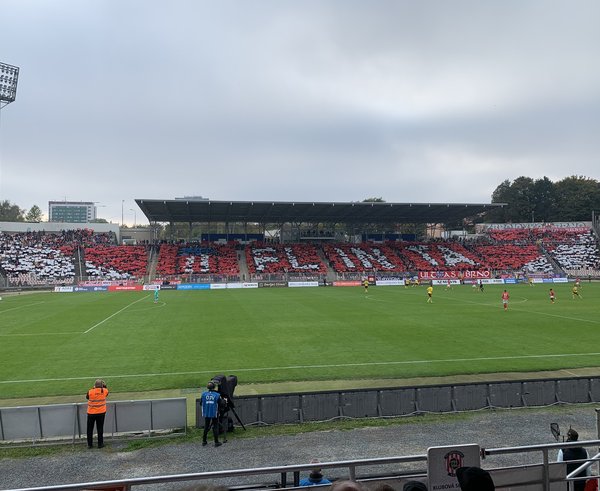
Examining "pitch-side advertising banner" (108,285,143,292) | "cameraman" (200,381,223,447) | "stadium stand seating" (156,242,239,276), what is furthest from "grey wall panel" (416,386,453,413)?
"stadium stand seating" (156,242,239,276)

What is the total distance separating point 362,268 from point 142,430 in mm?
60688

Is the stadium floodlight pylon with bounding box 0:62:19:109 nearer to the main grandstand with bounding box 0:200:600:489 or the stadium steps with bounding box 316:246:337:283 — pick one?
the main grandstand with bounding box 0:200:600:489

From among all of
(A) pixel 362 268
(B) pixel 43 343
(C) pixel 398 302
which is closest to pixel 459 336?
(C) pixel 398 302

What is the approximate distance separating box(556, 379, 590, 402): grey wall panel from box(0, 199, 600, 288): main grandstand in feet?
162

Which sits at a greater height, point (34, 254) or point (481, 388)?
point (34, 254)

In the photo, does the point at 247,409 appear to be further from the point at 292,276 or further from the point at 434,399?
the point at 292,276

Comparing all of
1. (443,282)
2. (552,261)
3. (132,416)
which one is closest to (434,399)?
(132,416)

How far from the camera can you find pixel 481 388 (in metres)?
13.5

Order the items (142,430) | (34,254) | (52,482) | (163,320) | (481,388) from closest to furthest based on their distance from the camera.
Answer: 1. (52,482)
2. (142,430)
3. (481,388)
4. (163,320)
5. (34,254)

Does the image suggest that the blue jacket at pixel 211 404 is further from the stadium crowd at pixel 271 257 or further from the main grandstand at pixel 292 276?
the stadium crowd at pixel 271 257

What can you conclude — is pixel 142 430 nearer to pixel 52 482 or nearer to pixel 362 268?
pixel 52 482

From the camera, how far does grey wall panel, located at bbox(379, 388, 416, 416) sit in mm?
13000

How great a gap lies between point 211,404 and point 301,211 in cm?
5946

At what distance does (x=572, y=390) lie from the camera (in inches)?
546
